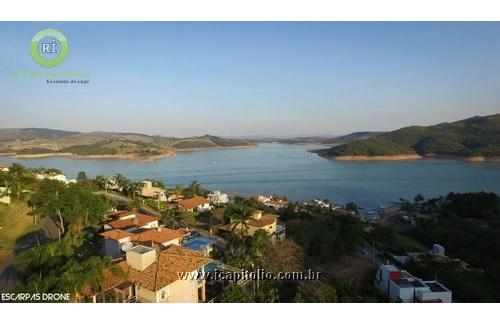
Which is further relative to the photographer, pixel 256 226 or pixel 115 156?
pixel 115 156

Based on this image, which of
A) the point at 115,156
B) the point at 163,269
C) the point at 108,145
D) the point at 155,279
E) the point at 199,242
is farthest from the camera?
the point at 115,156

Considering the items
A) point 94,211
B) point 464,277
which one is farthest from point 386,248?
point 94,211

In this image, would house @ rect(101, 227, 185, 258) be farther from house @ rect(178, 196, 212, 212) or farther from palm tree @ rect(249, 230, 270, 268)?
house @ rect(178, 196, 212, 212)

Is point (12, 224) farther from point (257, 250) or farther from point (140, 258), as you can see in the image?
point (257, 250)

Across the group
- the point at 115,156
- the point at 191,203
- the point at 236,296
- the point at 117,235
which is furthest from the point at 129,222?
the point at 115,156

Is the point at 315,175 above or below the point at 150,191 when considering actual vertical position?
below

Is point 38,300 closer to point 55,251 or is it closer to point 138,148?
point 55,251

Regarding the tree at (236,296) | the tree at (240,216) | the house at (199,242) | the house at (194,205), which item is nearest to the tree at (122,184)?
the house at (194,205)
